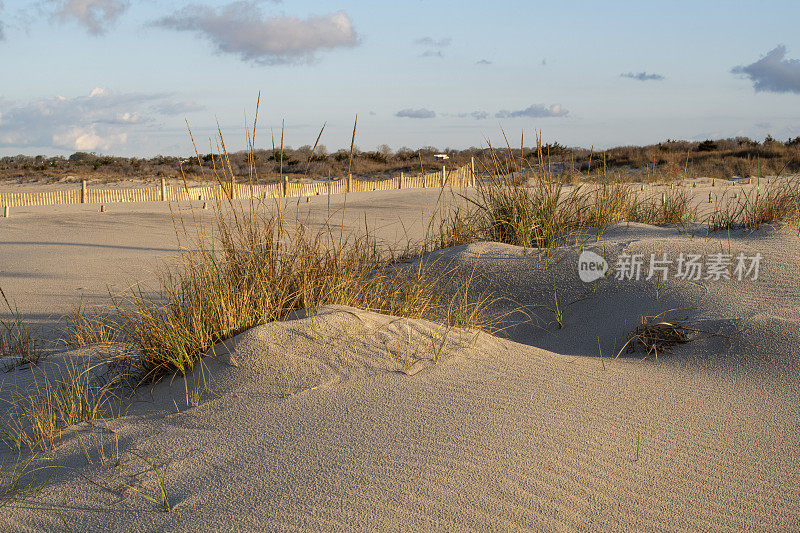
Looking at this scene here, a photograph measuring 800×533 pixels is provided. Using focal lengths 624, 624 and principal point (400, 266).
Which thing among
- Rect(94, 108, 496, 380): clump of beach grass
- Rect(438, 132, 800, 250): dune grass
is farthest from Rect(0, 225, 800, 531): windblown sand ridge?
Rect(438, 132, 800, 250): dune grass

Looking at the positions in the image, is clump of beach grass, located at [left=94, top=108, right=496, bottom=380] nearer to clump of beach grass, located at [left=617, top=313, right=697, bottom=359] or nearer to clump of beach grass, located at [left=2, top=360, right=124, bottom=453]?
clump of beach grass, located at [left=2, top=360, right=124, bottom=453]

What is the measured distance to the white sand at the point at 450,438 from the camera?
193cm

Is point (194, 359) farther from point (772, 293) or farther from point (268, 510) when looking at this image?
point (772, 293)

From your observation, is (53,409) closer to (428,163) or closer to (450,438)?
(450,438)

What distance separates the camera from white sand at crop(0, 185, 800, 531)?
1934 mm

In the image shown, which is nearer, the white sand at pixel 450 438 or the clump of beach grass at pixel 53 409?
the white sand at pixel 450 438

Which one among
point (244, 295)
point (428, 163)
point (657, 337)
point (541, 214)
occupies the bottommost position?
point (657, 337)

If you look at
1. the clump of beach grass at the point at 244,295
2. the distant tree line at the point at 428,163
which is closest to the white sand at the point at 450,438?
the clump of beach grass at the point at 244,295

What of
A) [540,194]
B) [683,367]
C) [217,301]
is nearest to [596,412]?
[683,367]

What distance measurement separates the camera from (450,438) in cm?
229

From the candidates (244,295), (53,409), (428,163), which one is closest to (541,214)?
(244,295)

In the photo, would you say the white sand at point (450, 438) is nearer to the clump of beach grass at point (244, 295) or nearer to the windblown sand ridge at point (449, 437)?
the windblown sand ridge at point (449, 437)

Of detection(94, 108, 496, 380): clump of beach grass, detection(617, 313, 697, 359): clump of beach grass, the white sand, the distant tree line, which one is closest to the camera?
the white sand

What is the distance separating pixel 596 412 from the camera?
261 cm
